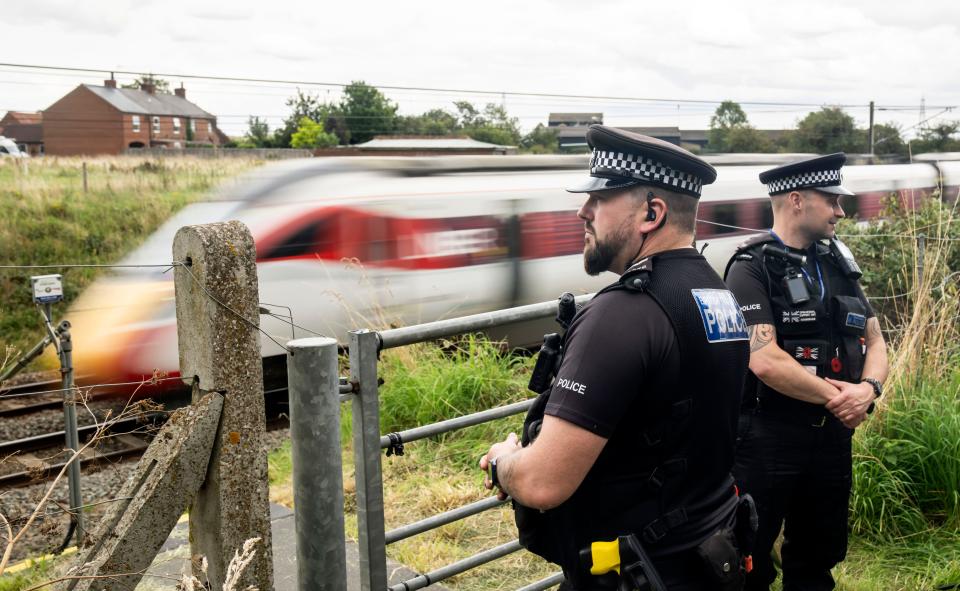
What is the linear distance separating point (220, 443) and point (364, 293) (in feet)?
21.4

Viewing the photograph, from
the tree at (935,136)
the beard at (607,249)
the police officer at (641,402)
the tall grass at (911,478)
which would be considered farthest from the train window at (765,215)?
the beard at (607,249)

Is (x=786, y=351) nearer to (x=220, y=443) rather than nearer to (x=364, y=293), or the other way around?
(x=220, y=443)

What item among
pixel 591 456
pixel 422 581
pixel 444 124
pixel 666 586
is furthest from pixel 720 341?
A: pixel 444 124

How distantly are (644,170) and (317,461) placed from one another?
3.63 ft

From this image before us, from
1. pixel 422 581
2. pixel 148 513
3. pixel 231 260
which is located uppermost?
pixel 231 260

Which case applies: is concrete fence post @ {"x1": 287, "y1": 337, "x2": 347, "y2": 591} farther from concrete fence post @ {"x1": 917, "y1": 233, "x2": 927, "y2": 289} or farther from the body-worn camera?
concrete fence post @ {"x1": 917, "y1": 233, "x2": 927, "y2": 289}

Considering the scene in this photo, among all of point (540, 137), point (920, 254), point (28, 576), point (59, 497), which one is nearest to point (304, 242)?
point (59, 497)

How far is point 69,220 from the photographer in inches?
742

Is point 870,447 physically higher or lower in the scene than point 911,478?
higher

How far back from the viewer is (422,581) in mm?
2643

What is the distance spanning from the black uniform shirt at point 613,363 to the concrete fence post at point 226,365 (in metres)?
0.79

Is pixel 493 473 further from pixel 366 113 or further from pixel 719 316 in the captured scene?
pixel 366 113

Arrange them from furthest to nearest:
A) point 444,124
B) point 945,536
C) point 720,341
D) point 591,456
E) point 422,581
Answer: point 444,124 < point 945,536 < point 422,581 < point 720,341 < point 591,456

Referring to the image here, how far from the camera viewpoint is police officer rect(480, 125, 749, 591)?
2.03 m
